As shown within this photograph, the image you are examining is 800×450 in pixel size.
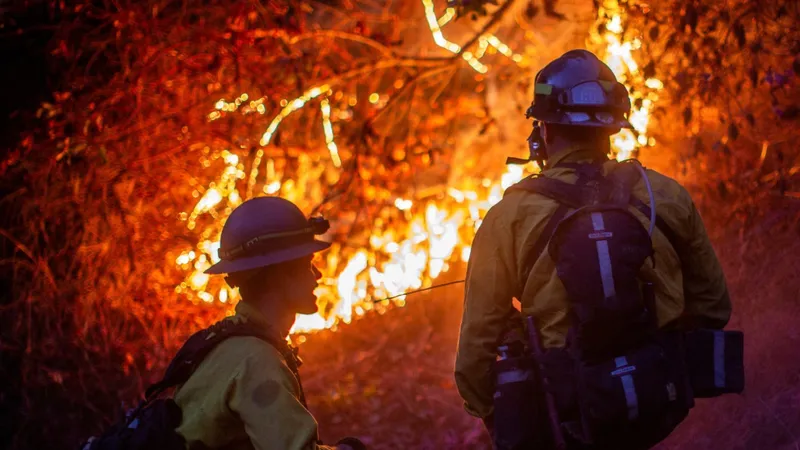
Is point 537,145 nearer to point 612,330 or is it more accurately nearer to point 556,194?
point 556,194

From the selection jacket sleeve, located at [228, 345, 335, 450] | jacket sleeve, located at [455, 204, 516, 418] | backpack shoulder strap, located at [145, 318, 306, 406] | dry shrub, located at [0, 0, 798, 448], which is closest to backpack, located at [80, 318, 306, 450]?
backpack shoulder strap, located at [145, 318, 306, 406]

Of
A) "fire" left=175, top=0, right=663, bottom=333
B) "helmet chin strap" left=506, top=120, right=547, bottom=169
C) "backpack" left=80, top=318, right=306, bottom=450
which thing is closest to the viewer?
"backpack" left=80, top=318, right=306, bottom=450

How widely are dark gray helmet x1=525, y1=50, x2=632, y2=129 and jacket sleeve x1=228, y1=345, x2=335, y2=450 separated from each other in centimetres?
156

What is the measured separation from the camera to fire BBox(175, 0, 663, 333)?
322 inches

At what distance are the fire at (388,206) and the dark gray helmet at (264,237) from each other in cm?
421

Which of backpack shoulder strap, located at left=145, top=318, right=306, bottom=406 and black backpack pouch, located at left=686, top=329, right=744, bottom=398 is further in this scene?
black backpack pouch, located at left=686, top=329, right=744, bottom=398

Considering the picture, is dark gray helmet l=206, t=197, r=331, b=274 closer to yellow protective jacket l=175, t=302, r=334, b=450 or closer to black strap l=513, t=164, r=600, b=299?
yellow protective jacket l=175, t=302, r=334, b=450

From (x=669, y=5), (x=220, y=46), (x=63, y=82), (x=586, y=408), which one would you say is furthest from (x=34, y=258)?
(x=586, y=408)

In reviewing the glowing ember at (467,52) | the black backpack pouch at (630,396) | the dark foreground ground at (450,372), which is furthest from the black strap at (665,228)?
the glowing ember at (467,52)

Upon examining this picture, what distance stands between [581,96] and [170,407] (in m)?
1.98

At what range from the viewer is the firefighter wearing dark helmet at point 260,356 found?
2938mm

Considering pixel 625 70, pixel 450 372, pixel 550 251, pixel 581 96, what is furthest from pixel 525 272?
pixel 450 372

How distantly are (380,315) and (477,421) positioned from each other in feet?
8.62

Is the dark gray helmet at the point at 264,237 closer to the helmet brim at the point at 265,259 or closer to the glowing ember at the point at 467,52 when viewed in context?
the helmet brim at the point at 265,259
